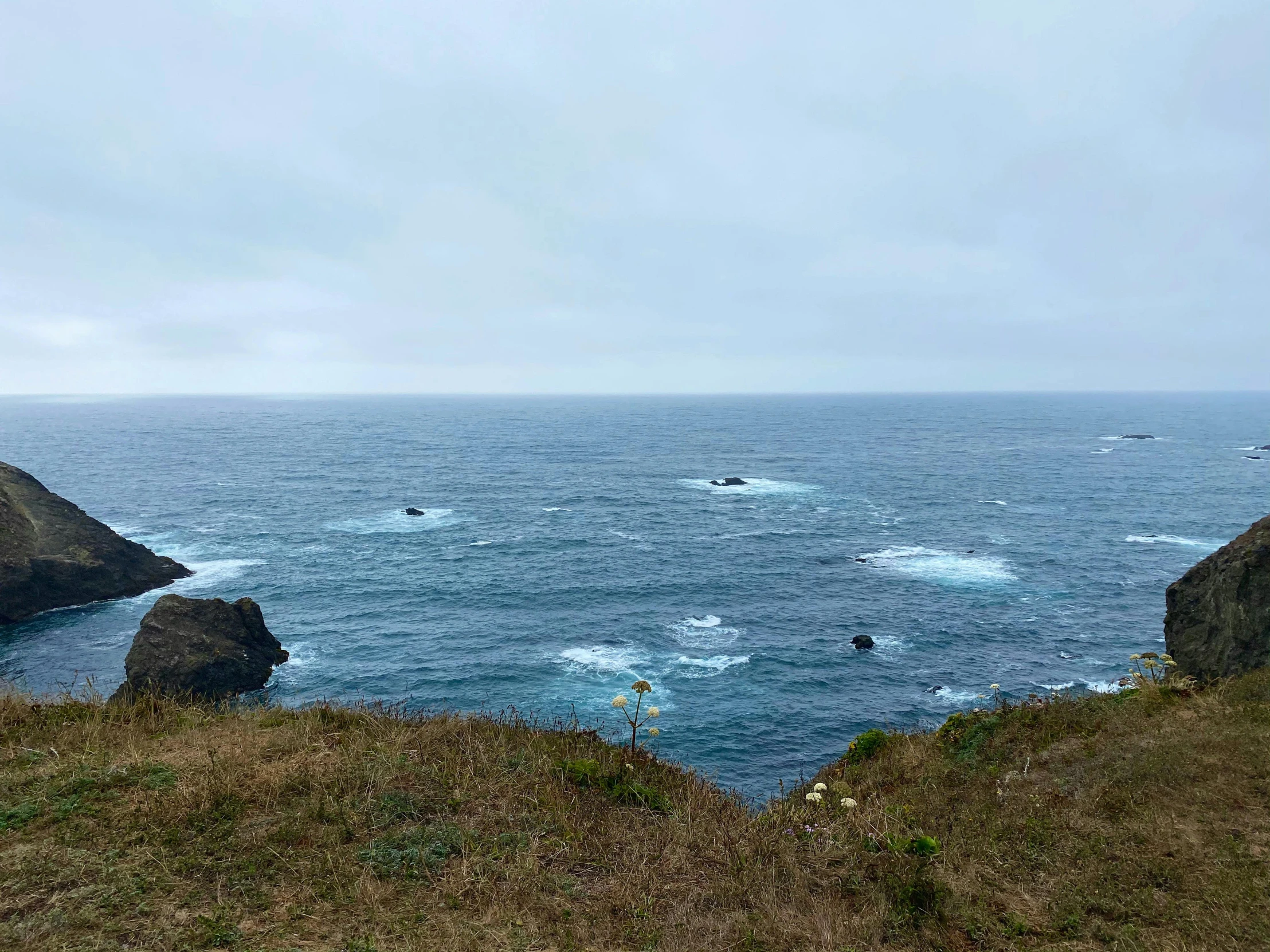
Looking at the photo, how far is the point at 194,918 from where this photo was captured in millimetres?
7160

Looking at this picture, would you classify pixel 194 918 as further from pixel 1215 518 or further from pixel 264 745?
pixel 1215 518

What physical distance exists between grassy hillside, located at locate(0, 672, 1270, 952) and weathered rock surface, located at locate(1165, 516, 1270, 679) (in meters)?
7.52

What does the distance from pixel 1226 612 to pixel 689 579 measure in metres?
37.0

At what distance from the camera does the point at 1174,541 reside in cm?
6191

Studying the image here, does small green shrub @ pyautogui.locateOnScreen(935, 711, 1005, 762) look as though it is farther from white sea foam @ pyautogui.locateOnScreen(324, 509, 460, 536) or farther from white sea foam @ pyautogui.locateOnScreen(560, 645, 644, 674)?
white sea foam @ pyautogui.locateOnScreen(324, 509, 460, 536)

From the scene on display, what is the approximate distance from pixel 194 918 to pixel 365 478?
319ft

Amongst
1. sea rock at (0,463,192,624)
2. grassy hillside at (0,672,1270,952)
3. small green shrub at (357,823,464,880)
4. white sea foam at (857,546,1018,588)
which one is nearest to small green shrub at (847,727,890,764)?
grassy hillside at (0,672,1270,952)

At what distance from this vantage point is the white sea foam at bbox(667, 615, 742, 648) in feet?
141

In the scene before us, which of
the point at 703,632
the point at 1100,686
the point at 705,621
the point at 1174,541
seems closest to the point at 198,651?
the point at 703,632

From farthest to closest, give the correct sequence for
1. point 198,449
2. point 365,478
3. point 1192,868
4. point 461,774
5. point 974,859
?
1. point 198,449
2. point 365,478
3. point 461,774
4. point 974,859
5. point 1192,868

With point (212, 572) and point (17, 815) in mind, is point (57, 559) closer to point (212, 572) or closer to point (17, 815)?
point (212, 572)

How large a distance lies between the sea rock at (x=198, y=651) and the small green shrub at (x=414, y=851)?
31459 mm

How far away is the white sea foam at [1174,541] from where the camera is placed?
196 ft

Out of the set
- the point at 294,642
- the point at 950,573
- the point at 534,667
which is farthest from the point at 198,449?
the point at 950,573
